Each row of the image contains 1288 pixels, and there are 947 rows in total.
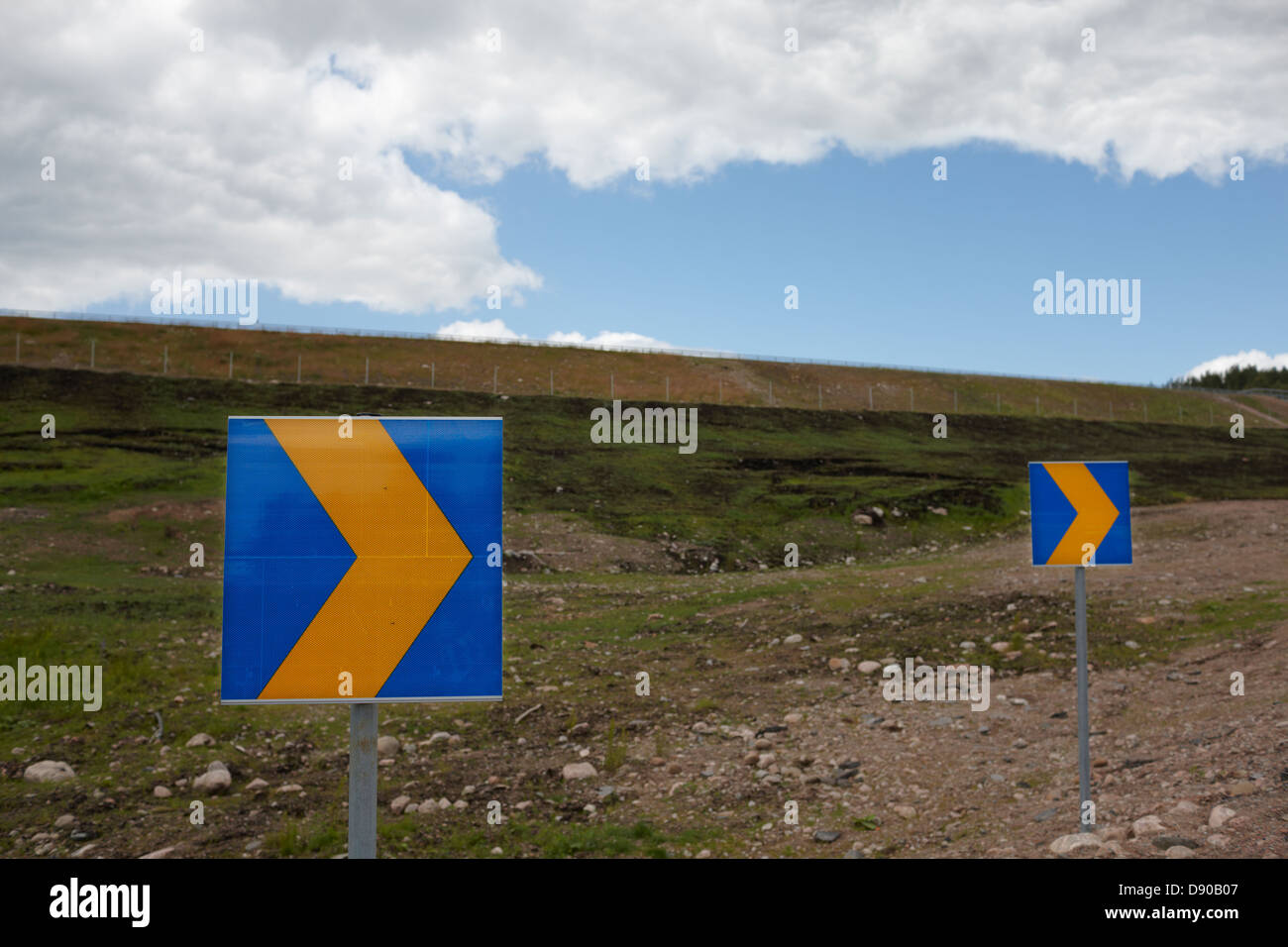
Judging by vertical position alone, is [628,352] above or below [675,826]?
above

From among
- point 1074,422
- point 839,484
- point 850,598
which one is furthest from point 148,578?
point 1074,422

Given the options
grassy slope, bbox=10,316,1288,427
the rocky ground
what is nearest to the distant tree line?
grassy slope, bbox=10,316,1288,427

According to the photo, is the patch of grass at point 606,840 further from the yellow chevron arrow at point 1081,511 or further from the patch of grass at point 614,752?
the yellow chevron arrow at point 1081,511

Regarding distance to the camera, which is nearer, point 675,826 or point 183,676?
point 675,826

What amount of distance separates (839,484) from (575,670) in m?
17.5

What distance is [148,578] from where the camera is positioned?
1524cm

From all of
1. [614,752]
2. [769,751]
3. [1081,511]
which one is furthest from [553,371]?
[1081,511]

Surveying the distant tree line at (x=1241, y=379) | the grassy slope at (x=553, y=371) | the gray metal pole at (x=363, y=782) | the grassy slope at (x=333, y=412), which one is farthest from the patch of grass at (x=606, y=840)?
the distant tree line at (x=1241, y=379)

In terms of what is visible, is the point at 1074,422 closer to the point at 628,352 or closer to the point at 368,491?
the point at 628,352

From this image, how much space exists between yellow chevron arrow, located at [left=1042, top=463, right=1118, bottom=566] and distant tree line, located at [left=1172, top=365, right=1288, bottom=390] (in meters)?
122

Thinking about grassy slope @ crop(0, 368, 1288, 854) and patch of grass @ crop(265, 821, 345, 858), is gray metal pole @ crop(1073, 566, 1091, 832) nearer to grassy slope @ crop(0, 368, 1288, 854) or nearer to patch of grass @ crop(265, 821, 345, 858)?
grassy slope @ crop(0, 368, 1288, 854)

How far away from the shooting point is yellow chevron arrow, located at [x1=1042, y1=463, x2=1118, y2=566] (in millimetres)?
5102

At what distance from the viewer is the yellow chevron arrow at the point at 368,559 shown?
2.27m

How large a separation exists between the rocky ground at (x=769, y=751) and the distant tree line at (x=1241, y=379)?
384ft
